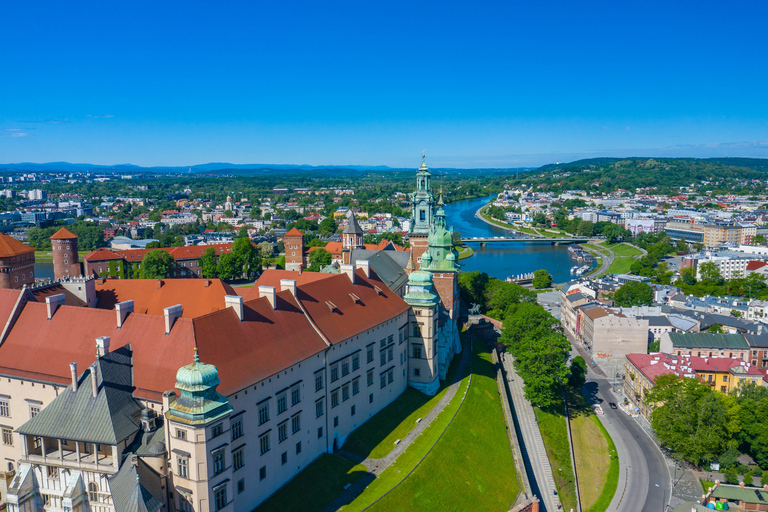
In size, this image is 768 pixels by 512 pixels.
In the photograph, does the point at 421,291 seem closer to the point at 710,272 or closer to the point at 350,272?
the point at 350,272

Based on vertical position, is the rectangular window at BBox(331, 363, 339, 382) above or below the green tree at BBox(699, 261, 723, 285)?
above

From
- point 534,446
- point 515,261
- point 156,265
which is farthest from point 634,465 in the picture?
point 515,261

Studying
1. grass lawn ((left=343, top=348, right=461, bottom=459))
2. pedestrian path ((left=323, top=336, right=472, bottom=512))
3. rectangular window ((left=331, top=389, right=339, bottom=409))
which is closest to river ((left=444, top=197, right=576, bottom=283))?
pedestrian path ((left=323, top=336, right=472, bottom=512))

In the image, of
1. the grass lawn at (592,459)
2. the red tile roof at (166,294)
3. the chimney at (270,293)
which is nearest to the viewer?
the chimney at (270,293)

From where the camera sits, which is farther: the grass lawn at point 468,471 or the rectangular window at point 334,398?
→ the rectangular window at point 334,398

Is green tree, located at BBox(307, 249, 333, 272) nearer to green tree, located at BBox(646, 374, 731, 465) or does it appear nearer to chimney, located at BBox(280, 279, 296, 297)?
chimney, located at BBox(280, 279, 296, 297)

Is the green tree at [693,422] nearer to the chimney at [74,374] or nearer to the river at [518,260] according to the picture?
the chimney at [74,374]

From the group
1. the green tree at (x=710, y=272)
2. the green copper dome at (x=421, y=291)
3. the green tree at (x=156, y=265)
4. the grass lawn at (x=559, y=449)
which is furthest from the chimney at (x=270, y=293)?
the green tree at (x=710, y=272)
